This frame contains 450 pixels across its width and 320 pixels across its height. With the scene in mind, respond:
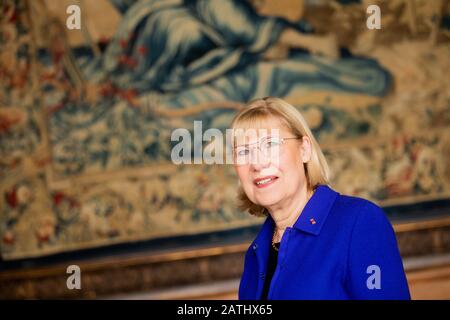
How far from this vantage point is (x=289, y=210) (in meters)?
2.92

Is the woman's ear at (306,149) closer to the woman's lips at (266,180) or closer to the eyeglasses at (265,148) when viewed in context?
the eyeglasses at (265,148)

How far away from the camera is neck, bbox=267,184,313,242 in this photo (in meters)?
2.92

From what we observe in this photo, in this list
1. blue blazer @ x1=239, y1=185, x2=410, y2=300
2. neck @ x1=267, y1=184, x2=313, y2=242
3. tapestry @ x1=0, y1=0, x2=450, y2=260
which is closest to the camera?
blue blazer @ x1=239, y1=185, x2=410, y2=300

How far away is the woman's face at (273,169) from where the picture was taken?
2814 mm

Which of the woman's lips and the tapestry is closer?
the woman's lips

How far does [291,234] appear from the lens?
278 centimetres

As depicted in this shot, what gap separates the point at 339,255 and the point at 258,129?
25.0 inches

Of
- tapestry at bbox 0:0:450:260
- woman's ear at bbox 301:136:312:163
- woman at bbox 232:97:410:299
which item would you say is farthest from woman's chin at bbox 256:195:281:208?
tapestry at bbox 0:0:450:260

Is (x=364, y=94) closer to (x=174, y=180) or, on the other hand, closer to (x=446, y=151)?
(x=446, y=151)

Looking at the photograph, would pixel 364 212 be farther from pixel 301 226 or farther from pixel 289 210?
pixel 289 210

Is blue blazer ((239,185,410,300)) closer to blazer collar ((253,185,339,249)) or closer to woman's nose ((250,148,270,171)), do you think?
blazer collar ((253,185,339,249))

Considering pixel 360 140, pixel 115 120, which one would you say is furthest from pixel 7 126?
pixel 360 140

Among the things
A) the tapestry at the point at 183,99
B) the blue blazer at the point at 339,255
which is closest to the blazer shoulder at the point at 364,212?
the blue blazer at the point at 339,255

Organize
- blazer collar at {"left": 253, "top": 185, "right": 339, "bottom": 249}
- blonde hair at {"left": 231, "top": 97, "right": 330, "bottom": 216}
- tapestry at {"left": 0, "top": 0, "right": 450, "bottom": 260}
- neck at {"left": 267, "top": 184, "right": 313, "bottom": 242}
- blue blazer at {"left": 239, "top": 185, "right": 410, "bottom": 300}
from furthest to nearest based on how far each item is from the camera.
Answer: tapestry at {"left": 0, "top": 0, "right": 450, "bottom": 260} → neck at {"left": 267, "top": 184, "right": 313, "bottom": 242} → blonde hair at {"left": 231, "top": 97, "right": 330, "bottom": 216} → blazer collar at {"left": 253, "top": 185, "right": 339, "bottom": 249} → blue blazer at {"left": 239, "top": 185, "right": 410, "bottom": 300}
